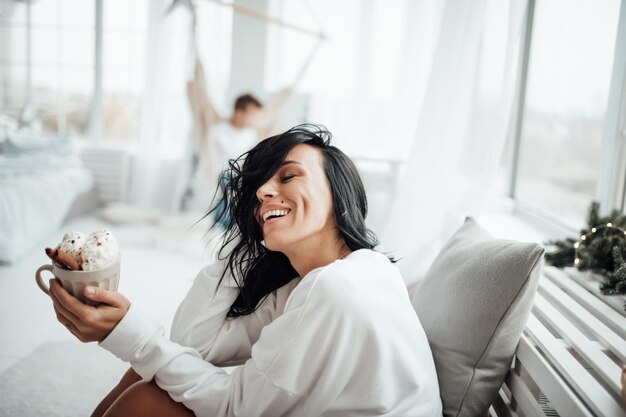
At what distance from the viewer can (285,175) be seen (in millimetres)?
1134

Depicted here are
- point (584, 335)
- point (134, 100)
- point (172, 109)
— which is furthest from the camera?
point (134, 100)

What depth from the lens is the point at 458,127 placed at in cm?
187

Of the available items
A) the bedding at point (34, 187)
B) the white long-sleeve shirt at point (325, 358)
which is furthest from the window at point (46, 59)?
the white long-sleeve shirt at point (325, 358)

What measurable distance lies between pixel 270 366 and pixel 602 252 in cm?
101

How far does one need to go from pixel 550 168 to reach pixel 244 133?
2.11 meters

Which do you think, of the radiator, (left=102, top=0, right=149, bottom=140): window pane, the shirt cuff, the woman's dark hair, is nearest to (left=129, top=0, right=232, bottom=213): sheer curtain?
the radiator

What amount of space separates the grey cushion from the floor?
80cm

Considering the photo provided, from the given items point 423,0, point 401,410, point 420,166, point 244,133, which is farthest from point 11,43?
point 401,410

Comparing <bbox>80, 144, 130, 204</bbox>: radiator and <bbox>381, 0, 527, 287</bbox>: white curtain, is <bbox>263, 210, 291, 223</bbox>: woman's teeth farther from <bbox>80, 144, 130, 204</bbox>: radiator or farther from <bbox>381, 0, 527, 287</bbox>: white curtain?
<bbox>80, 144, 130, 204</bbox>: radiator

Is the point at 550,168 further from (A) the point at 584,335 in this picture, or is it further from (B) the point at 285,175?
(B) the point at 285,175

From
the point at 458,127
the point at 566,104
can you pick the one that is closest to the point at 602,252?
the point at 458,127

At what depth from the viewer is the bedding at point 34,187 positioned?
3109 mm

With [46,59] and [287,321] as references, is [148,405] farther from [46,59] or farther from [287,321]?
[46,59]

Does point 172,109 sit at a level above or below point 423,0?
below
